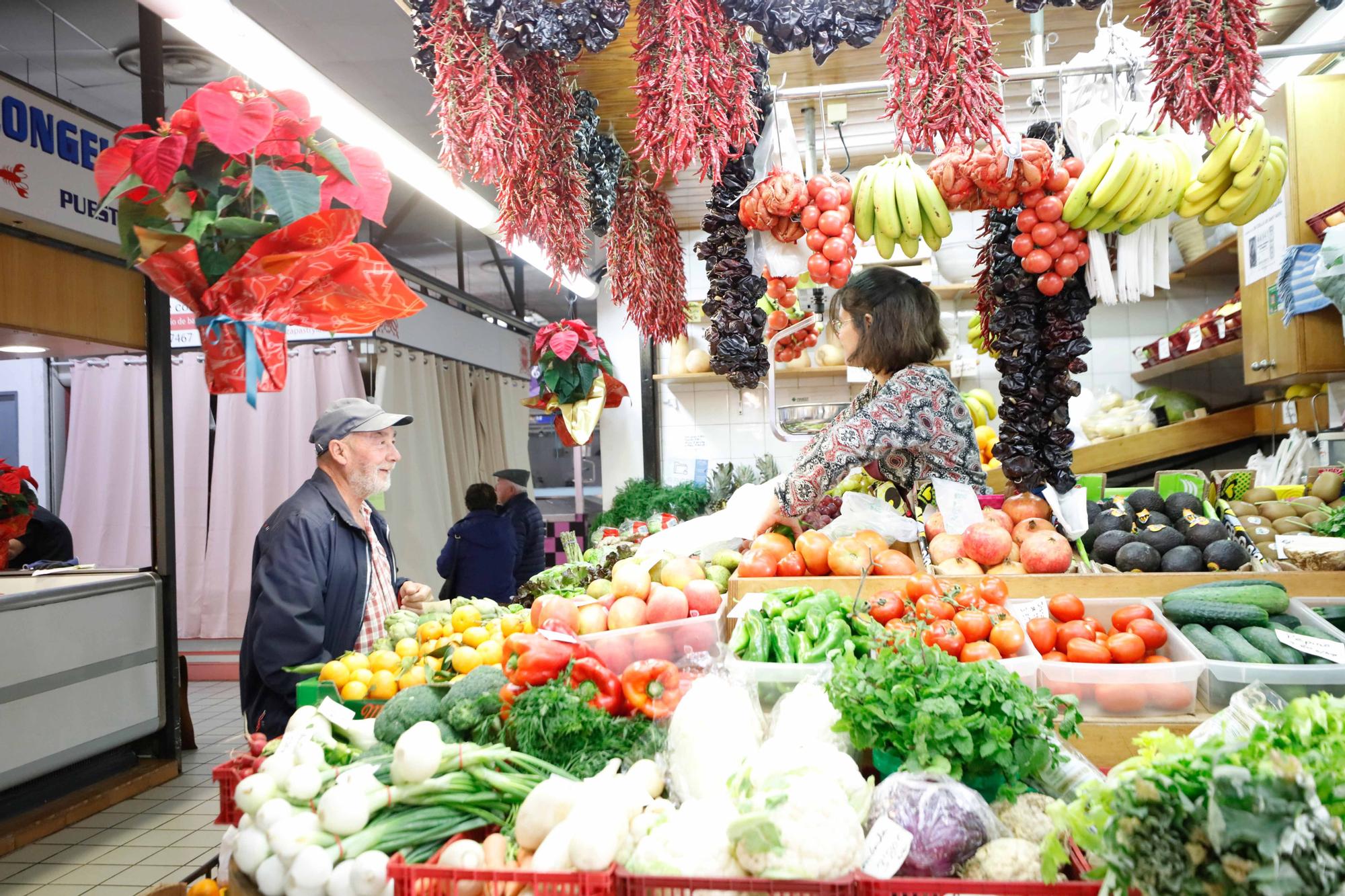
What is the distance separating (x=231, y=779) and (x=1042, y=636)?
6.12ft

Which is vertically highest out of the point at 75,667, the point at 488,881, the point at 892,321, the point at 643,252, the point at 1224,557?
the point at 643,252

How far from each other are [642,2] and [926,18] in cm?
81

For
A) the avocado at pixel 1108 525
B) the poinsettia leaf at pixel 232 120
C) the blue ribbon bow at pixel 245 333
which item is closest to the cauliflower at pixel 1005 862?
the avocado at pixel 1108 525

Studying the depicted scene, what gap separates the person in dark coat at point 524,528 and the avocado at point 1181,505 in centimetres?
449

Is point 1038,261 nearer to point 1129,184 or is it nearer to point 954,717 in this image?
point 1129,184

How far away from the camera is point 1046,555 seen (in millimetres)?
2463

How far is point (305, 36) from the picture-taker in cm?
531

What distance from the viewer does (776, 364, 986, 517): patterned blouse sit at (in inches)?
112

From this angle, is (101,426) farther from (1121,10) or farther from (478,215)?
(1121,10)

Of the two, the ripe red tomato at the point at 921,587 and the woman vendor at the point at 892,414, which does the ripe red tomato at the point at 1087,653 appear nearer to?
the ripe red tomato at the point at 921,587

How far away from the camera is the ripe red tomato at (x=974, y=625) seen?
6.60ft

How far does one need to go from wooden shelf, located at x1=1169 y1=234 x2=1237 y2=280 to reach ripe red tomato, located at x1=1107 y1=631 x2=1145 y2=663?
3958 mm

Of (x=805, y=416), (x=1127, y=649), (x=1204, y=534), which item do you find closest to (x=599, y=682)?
(x=1127, y=649)

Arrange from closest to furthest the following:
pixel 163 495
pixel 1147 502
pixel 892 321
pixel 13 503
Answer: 1. pixel 1147 502
2. pixel 892 321
3. pixel 163 495
4. pixel 13 503
